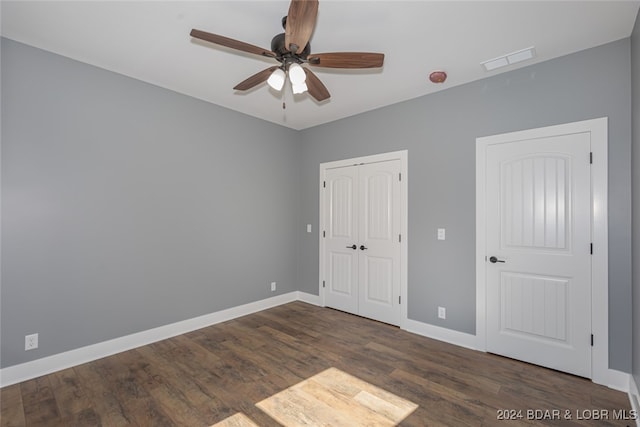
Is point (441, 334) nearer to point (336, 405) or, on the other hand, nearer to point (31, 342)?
point (336, 405)

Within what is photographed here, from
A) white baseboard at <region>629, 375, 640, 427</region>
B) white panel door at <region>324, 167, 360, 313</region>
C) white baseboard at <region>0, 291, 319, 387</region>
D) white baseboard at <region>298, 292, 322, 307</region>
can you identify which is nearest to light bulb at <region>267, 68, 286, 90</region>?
white panel door at <region>324, 167, 360, 313</region>

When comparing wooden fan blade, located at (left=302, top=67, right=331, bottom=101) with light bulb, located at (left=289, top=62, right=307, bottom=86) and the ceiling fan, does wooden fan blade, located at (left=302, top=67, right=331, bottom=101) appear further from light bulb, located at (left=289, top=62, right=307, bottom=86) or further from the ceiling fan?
light bulb, located at (left=289, top=62, right=307, bottom=86)

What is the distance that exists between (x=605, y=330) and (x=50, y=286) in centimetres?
478

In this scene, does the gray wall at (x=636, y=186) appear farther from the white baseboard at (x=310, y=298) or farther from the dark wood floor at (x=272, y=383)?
the white baseboard at (x=310, y=298)

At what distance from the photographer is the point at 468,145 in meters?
3.17

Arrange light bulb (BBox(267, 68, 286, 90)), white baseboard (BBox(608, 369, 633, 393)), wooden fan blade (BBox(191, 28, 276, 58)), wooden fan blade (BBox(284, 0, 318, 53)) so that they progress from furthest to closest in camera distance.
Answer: white baseboard (BBox(608, 369, 633, 393)) < light bulb (BBox(267, 68, 286, 90)) < wooden fan blade (BBox(191, 28, 276, 58)) < wooden fan blade (BBox(284, 0, 318, 53))

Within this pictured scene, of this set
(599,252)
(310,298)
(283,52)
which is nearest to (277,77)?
(283,52)

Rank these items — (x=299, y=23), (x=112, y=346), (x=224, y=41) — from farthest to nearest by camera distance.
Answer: (x=112, y=346)
(x=224, y=41)
(x=299, y=23)

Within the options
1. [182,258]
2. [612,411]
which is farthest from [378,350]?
[182,258]

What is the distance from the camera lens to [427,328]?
344cm

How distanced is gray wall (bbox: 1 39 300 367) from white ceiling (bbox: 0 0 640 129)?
15.4 inches

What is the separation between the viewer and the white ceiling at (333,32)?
2.08 meters

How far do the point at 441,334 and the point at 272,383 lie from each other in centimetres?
197

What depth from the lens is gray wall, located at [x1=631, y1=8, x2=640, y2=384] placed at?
6.89ft
